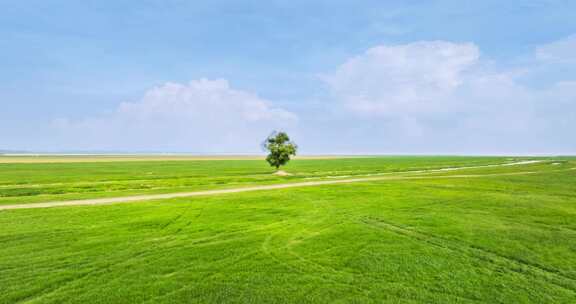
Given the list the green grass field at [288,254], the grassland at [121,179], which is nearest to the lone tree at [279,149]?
the grassland at [121,179]

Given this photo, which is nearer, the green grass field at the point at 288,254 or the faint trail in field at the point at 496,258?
the green grass field at the point at 288,254

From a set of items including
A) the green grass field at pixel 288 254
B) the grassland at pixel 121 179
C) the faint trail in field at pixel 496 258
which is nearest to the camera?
the green grass field at pixel 288 254

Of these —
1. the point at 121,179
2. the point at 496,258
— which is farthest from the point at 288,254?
the point at 121,179

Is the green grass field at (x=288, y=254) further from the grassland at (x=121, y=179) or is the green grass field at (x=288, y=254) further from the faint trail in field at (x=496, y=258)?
the grassland at (x=121, y=179)

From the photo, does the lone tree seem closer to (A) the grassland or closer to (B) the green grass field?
(A) the grassland

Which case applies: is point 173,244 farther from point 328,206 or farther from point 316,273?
point 328,206

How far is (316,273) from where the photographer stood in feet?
26.2

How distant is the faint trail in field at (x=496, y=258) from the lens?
750cm

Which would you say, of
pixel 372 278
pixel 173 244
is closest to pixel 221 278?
pixel 173 244

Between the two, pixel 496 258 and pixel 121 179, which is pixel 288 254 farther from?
pixel 121 179

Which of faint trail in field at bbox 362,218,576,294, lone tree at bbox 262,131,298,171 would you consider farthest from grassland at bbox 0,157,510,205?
faint trail in field at bbox 362,218,576,294

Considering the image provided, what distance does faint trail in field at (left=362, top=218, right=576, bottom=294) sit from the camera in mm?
7498

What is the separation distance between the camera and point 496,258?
29.4 feet

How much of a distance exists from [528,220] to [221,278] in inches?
633
